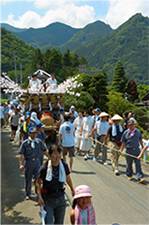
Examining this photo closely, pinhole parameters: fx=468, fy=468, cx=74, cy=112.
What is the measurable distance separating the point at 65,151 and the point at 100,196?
2447 mm

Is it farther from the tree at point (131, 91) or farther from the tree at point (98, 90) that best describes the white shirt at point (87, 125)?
the tree at point (131, 91)

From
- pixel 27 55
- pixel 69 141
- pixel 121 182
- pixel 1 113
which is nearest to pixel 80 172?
pixel 69 141

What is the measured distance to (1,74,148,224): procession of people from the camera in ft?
19.6

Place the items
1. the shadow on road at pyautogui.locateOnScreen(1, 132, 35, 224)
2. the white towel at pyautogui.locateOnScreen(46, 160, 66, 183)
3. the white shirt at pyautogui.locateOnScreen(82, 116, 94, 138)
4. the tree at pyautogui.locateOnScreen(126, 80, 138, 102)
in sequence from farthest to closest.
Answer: the tree at pyautogui.locateOnScreen(126, 80, 138, 102) < the white shirt at pyautogui.locateOnScreen(82, 116, 94, 138) < the shadow on road at pyautogui.locateOnScreen(1, 132, 35, 224) < the white towel at pyautogui.locateOnScreen(46, 160, 66, 183)

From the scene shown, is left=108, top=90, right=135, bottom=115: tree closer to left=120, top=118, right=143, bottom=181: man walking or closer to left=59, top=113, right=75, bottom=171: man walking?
left=59, top=113, right=75, bottom=171: man walking

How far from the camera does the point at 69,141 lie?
1154 centimetres

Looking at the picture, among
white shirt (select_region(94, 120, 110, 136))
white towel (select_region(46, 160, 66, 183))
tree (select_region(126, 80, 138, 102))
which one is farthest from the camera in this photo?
tree (select_region(126, 80, 138, 102))

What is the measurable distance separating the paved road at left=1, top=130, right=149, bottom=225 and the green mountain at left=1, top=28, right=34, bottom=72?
93.8 m

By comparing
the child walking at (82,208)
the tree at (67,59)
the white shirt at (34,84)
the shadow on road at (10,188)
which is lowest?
the shadow on road at (10,188)

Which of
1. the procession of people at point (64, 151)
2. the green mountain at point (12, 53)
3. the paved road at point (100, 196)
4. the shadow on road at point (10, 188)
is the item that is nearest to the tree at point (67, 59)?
the green mountain at point (12, 53)

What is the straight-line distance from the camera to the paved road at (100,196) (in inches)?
316

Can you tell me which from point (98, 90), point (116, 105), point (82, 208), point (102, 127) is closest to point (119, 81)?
point (116, 105)

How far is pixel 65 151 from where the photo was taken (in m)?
11.6

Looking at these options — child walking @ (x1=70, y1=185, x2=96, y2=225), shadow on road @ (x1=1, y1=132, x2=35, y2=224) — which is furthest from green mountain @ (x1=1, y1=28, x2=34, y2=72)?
Result: child walking @ (x1=70, y1=185, x2=96, y2=225)
